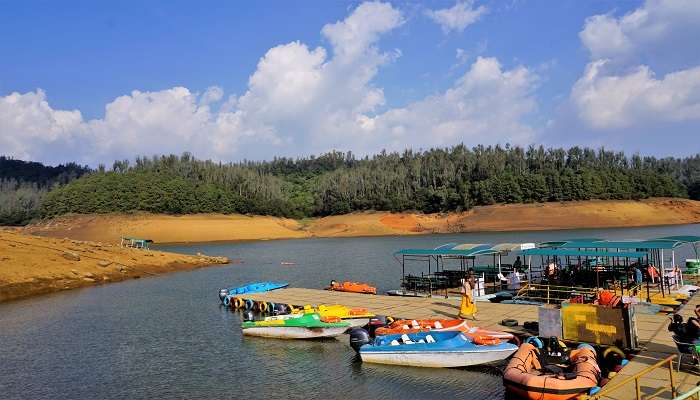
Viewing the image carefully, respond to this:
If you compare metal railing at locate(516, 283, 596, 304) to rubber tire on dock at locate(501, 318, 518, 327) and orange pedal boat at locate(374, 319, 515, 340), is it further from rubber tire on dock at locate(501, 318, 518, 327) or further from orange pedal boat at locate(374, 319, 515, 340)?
orange pedal boat at locate(374, 319, 515, 340)

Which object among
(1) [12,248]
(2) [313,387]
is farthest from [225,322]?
(1) [12,248]

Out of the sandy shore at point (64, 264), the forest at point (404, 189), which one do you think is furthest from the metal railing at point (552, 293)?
the forest at point (404, 189)

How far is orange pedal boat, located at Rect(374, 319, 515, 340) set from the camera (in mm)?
19839

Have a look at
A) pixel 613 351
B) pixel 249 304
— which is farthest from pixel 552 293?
pixel 249 304

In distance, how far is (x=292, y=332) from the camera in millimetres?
25734

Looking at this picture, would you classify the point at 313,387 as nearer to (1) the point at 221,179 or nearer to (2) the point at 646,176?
(2) the point at 646,176

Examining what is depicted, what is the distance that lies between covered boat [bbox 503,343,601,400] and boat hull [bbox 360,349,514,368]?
238cm

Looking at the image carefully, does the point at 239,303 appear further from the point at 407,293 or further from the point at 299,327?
the point at 299,327

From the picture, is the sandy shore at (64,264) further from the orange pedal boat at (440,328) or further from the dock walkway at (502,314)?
the orange pedal boat at (440,328)

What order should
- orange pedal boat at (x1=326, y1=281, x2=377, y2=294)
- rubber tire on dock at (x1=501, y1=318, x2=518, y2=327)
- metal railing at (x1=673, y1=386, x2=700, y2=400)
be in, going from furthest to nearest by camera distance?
1. orange pedal boat at (x1=326, y1=281, x2=377, y2=294)
2. rubber tire on dock at (x1=501, y1=318, x2=518, y2=327)
3. metal railing at (x1=673, y1=386, x2=700, y2=400)

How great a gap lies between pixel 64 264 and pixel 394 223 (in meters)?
110

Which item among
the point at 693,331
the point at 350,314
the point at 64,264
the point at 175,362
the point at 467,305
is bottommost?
the point at 175,362

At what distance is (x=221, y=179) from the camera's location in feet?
646

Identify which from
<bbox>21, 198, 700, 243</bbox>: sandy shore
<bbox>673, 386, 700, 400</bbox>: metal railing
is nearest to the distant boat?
<bbox>673, 386, 700, 400</bbox>: metal railing
